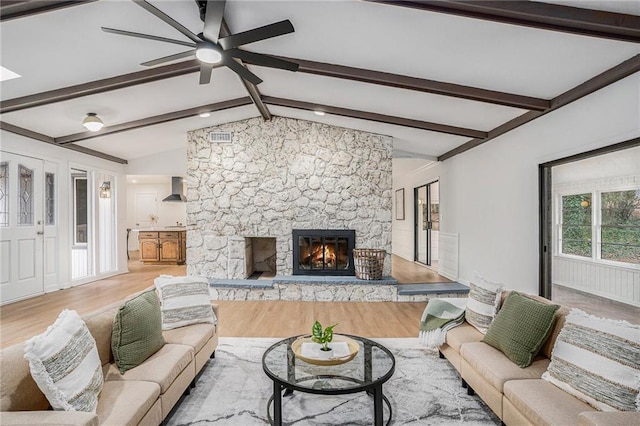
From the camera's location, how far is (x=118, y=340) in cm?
221

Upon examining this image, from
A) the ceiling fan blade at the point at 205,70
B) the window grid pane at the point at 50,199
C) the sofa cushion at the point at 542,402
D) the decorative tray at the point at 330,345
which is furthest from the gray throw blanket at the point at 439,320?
the window grid pane at the point at 50,199

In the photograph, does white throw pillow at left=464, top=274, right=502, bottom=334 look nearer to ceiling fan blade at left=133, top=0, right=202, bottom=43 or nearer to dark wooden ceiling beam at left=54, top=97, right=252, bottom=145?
ceiling fan blade at left=133, top=0, right=202, bottom=43

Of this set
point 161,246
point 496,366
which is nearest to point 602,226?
point 496,366

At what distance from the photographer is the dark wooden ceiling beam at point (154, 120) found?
5.45 metres

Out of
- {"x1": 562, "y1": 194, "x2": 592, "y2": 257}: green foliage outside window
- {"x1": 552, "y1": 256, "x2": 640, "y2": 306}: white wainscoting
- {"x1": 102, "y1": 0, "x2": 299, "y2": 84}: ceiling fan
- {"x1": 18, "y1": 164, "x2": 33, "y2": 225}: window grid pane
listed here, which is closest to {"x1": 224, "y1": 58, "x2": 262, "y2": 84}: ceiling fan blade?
{"x1": 102, "y1": 0, "x2": 299, "y2": 84}: ceiling fan

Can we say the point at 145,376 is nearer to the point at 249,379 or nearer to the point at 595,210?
the point at 249,379

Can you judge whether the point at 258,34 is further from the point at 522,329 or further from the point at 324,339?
the point at 522,329

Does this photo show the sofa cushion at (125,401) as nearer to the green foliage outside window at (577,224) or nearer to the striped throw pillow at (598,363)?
the striped throw pillow at (598,363)

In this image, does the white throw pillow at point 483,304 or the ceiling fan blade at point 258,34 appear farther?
the white throw pillow at point 483,304

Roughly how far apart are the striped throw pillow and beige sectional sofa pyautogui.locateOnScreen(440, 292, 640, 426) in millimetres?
76

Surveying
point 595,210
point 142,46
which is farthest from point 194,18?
point 595,210

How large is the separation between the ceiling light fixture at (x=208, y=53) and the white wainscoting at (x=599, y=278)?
580 centimetres

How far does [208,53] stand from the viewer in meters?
2.85

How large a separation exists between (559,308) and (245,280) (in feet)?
15.4
